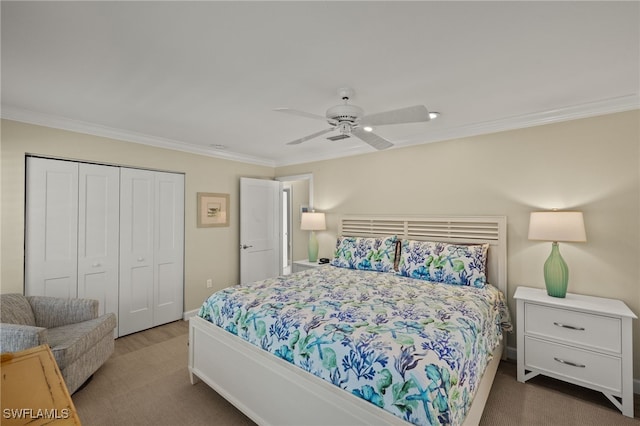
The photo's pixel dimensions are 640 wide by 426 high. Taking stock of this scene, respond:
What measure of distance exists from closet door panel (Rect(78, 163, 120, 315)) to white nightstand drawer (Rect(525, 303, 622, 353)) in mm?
4405

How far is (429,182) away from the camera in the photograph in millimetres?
3646

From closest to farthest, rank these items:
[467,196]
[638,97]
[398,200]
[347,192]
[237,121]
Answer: [638,97], [237,121], [467,196], [398,200], [347,192]

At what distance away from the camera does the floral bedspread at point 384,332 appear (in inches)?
56.6

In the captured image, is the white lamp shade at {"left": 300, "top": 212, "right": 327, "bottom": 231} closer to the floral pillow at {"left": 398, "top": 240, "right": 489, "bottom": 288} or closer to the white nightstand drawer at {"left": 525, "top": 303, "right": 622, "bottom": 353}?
the floral pillow at {"left": 398, "top": 240, "right": 489, "bottom": 288}

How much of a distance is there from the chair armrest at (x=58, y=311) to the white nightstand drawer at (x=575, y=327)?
13.4ft

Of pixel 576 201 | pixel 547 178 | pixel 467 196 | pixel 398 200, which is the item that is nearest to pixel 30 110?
pixel 398 200

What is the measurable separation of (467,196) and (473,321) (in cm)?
176

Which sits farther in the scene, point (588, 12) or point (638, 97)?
point (638, 97)

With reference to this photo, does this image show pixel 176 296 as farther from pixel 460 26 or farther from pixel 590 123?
pixel 590 123

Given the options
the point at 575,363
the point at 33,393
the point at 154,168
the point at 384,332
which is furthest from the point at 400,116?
the point at 154,168

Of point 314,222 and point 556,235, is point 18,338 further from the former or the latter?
point 556,235

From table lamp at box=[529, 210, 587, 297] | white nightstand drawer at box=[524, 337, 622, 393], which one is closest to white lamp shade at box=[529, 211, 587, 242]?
table lamp at box=[529, 210, 587, 297]

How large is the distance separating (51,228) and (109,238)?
534mm

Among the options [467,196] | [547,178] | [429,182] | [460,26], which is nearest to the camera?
[460,26]
